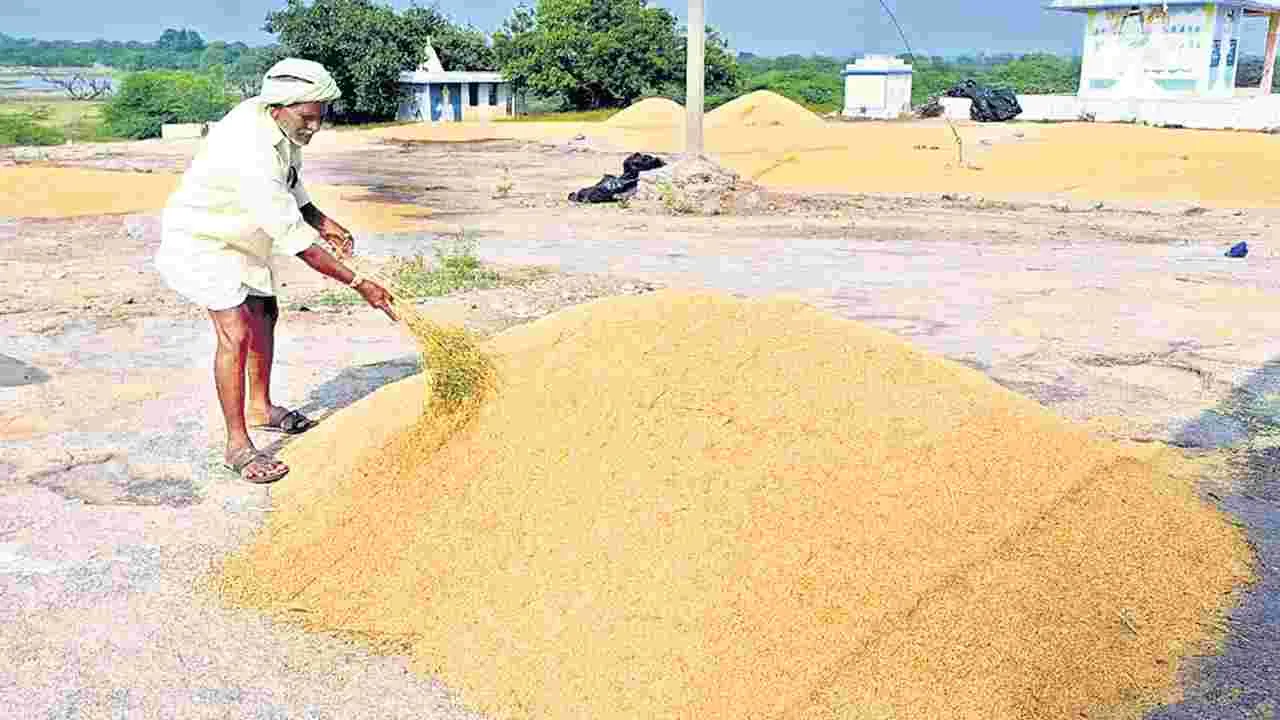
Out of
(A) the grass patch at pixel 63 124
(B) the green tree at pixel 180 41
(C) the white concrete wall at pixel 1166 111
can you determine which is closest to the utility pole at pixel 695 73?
(C) the white concrete wall at pixel 1166 111

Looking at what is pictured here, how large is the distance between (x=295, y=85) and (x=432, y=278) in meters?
4.41

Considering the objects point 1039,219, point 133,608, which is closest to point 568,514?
point 133,608

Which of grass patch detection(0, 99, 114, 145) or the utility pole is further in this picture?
grass patch detection(0, 99, 114, 145)

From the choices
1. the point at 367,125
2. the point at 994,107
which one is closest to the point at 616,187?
the point at 994,107

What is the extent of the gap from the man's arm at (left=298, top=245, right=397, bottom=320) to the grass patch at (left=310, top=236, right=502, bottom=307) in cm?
357

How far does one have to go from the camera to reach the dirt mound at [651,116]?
1175 inches

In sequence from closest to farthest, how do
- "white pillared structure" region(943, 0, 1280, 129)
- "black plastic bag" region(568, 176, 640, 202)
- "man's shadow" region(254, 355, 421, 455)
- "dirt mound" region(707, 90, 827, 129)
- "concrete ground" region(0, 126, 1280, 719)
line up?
"concrete ground" region(0, 126, 1280, 719)
"man's shadow" region(254, 355, 421, 455)
"black plastic bag" region(568, 176, 640, 202)
"white pillared structure" region(943, 0, 1280, 129)
"dirt mound" region(707, 90, 827, 129)

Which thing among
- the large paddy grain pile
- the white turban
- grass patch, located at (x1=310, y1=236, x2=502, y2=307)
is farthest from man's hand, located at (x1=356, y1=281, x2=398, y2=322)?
grass patch, located at (x1=310, y1=236, x2=502, y2=307)

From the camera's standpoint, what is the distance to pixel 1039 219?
43.0 feet

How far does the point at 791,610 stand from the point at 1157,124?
2636 centimetres

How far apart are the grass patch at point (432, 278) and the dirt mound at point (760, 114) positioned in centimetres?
2071

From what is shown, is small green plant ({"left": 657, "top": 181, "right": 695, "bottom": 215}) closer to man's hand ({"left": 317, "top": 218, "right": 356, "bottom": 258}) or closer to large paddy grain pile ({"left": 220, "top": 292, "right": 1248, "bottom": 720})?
man's hand ({"left": 317, "top": 218, "right": 356, "bottom": 258})

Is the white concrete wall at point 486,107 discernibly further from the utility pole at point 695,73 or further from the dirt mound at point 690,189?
the dirt mound at point 690,189

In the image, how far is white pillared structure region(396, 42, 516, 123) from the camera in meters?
37.3
